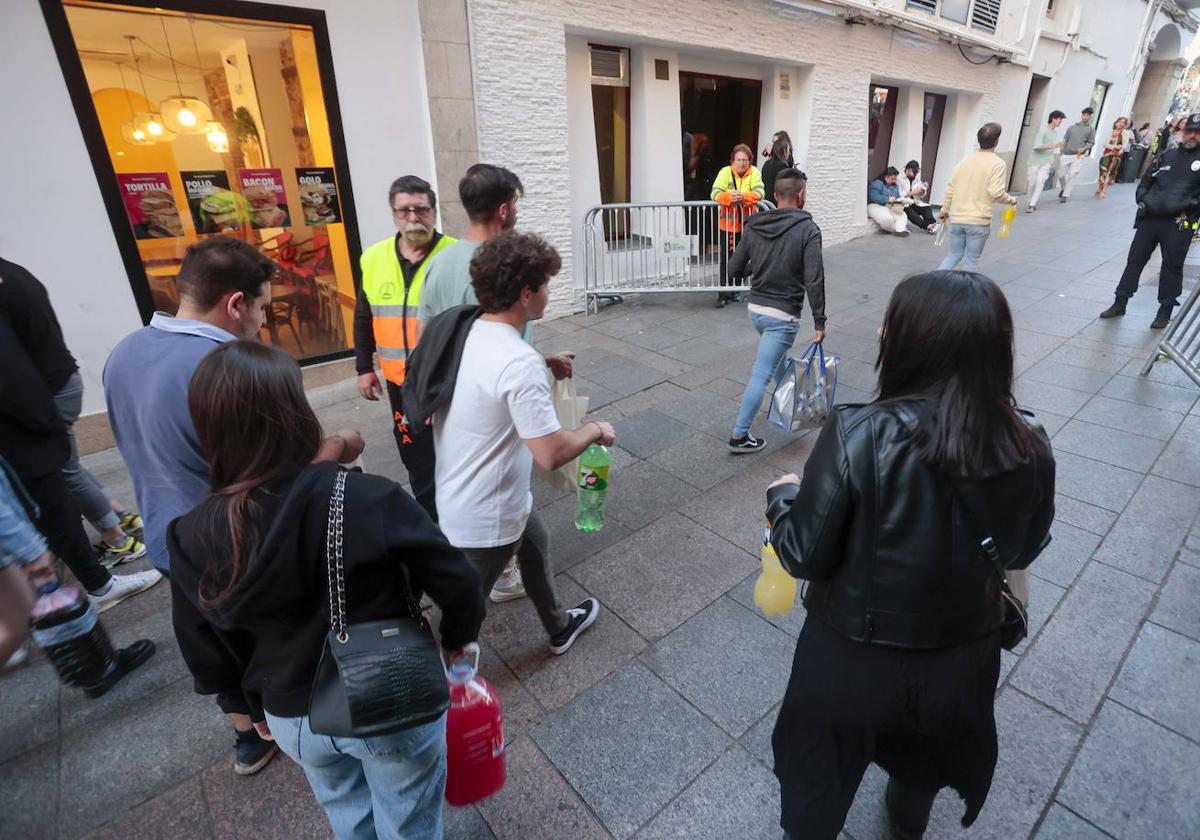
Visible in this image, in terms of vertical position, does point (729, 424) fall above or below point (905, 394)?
below

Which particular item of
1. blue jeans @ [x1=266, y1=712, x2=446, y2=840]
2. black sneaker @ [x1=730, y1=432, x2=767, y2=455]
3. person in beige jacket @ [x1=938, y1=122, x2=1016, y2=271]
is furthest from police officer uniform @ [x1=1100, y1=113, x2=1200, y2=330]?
blue jeans @ [x1=266, y1=712, x2=446, y2=840]

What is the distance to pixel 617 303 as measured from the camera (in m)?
8.28

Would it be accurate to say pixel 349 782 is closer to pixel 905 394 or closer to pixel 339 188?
pixel 905 394

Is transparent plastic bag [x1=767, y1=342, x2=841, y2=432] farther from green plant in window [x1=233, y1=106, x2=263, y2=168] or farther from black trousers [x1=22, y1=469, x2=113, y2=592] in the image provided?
green plant in window [x1=233, y1=106, x2=263, y2=168]

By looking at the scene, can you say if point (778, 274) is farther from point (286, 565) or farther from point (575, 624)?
point (286, 565)

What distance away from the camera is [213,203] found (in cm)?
520

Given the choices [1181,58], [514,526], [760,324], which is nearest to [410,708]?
[514,526]

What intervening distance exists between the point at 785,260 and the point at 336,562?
357cm

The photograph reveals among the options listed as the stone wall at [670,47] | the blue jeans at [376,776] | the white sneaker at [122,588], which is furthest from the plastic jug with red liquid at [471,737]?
the stone wall at [670,47]

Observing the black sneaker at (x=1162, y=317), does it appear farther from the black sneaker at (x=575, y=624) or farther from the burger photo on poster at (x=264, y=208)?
the burger photo on poster at (x=264, y=208)

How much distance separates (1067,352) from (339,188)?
285 inches

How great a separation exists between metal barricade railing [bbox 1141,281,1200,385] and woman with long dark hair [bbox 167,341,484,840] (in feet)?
19.9

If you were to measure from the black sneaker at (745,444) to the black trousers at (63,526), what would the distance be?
3767mm

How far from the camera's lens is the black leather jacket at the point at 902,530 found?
133 centimetres
